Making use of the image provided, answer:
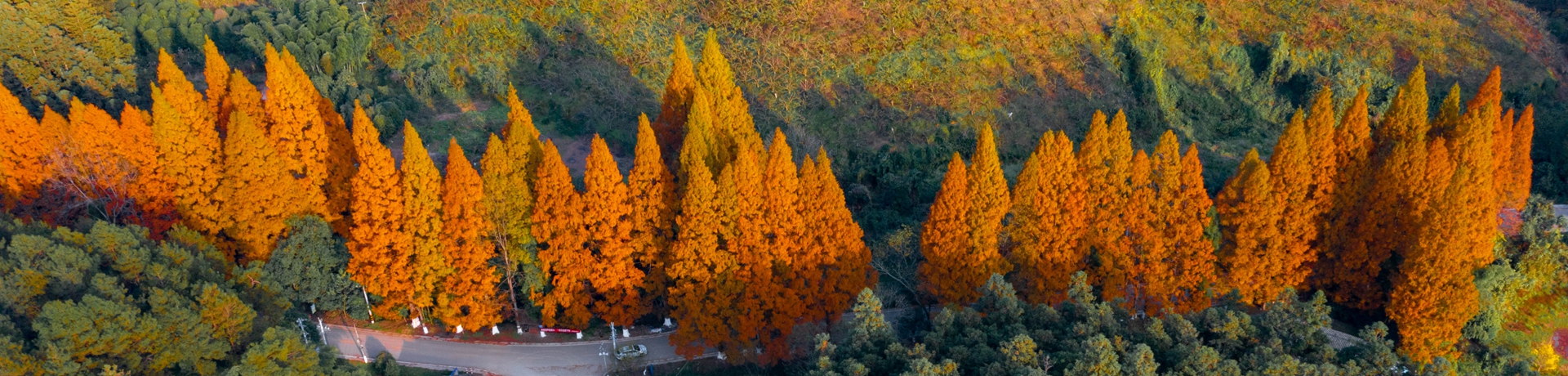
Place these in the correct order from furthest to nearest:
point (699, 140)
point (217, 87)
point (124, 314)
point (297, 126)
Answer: point (217, 87) < point (297, 126) < point (699, 140) < point (124, 314)

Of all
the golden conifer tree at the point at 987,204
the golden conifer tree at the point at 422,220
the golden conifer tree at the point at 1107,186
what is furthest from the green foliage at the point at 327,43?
the golden conifer tree at the point at 1107,186

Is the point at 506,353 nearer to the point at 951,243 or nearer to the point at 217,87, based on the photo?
the point at 217,87

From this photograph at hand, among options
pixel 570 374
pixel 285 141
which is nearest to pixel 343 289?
pixel 285 141

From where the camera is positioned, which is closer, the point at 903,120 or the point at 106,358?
the point at 106,358

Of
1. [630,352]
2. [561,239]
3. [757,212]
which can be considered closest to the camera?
[757,212]

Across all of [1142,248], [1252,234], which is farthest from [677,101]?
[1252,234]

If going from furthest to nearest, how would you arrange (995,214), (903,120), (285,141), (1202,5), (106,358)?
(1202,5) → (903,120) → (285,141) → (995,214) → (106,358)

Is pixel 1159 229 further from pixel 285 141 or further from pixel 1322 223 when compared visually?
pixel 285 141
